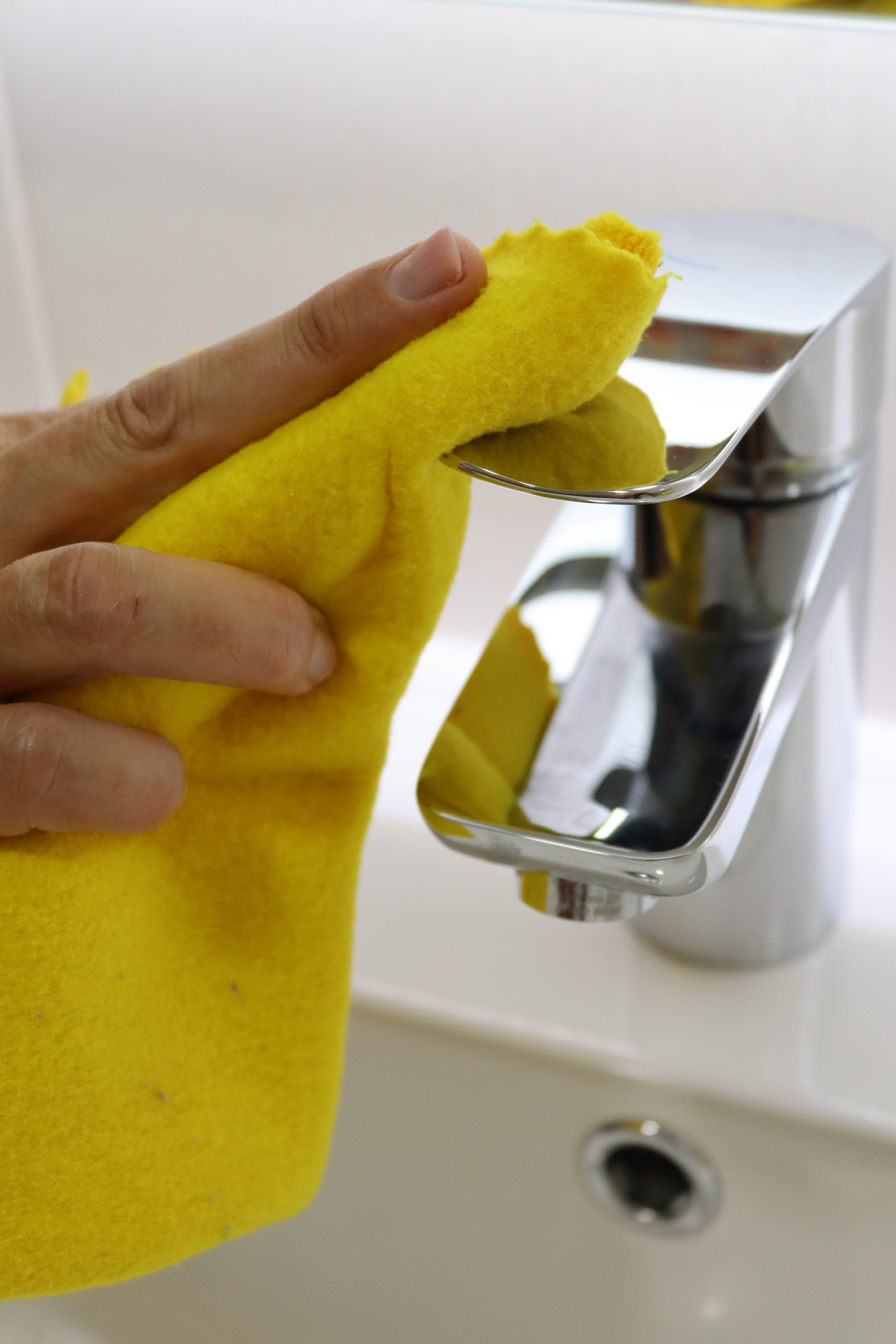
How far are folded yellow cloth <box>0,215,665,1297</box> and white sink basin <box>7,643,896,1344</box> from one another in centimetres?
10

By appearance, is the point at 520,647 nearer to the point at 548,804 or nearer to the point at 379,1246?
the point at 548,804

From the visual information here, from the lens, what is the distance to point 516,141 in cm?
45

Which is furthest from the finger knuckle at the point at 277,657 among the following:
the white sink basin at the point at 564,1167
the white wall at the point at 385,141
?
the white wall at the point at 385,141

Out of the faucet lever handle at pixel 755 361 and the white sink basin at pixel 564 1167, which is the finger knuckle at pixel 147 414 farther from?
the white sink basin at pixel 564 1167

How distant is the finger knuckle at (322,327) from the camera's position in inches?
8.3

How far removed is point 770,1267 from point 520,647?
207mm

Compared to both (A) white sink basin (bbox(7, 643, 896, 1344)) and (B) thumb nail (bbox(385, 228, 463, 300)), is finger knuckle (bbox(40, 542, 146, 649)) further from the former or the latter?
(A) white sink basin (bbox(7, 643, 896, 1344))

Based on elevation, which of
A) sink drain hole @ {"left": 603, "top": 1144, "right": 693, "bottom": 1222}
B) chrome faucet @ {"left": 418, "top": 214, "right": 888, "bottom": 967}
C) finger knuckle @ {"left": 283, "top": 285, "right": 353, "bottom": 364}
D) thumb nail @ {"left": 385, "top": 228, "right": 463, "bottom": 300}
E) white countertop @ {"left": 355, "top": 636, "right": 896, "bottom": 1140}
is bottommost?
sink drain hole @ {"left": 603, "top": 1144, "right": 693, "bottom": 1222}

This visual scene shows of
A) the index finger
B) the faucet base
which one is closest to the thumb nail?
the index finger

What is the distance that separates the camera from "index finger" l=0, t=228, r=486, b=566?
204 millimetres

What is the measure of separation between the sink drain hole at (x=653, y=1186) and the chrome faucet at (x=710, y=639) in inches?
2.8

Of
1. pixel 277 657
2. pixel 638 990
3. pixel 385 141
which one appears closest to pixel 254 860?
pixel 277 657

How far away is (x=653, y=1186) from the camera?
14.3 inches

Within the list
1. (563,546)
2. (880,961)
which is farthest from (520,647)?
(880,961)
